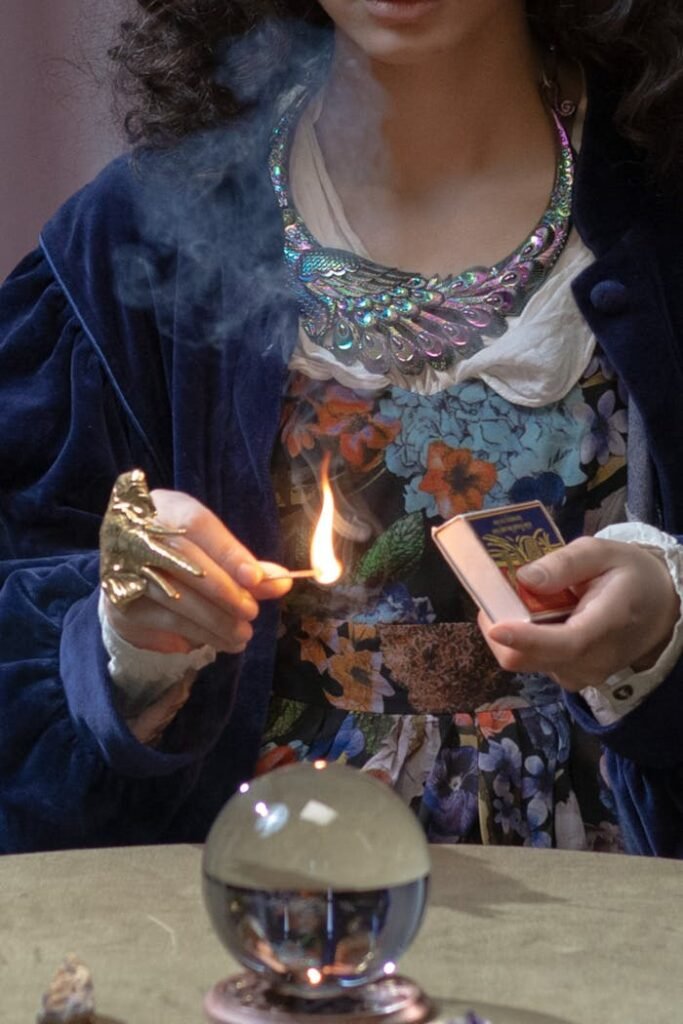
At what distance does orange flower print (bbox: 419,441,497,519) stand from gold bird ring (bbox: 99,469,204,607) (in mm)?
390

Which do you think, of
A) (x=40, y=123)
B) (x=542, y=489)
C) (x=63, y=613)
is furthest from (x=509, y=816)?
(x=40, y=123)

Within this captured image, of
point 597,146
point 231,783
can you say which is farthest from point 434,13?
point 231,783

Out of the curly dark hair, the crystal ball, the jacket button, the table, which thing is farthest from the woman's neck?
the crystal ball

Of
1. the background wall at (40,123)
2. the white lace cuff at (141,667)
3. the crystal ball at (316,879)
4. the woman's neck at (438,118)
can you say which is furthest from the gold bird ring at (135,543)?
the background wall at (40,123)

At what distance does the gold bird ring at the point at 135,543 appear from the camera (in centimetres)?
111

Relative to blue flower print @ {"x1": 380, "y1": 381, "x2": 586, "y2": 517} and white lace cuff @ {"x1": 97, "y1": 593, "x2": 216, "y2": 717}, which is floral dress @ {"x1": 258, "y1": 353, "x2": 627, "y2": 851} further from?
white lace cuff @ {"x1": 97, "y1": 593, "x2": 216, "y2": 717}

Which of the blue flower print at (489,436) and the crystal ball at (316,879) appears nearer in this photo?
the crystal ball at (316,879)

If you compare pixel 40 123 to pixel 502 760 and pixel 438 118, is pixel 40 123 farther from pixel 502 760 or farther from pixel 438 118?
pixel 502 760

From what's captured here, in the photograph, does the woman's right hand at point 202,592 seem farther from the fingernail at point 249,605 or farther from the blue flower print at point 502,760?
the blue flower print at point 502,760

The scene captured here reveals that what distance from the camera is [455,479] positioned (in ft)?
4.84

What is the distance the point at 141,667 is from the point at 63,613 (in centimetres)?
18

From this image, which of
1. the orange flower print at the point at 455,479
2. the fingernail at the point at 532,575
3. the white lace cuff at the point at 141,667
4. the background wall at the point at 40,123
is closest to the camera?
the fingernail at the point at 532,575

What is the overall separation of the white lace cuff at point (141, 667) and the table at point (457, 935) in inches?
6.5

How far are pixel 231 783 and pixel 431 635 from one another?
0.20m
